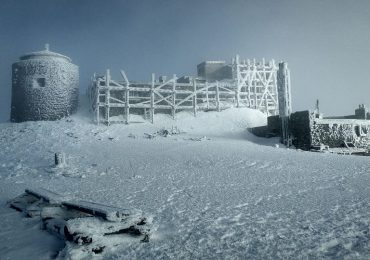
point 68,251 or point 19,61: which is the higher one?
point 19,61

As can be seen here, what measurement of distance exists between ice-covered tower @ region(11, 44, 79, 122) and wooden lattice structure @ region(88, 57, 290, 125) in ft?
7.45

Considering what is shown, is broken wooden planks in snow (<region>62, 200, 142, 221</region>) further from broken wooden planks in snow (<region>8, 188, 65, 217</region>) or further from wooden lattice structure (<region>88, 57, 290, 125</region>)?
wooden lattice structure (<region>88, 57, 290, 125</region>)

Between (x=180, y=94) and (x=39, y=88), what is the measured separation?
9888mm

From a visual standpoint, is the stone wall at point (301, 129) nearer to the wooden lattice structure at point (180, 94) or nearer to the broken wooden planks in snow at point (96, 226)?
the wooden lattice structure at point (180, 94)

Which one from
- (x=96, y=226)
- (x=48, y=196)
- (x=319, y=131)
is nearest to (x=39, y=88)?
(x=48, y=196)

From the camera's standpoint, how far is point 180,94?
75.5 ft

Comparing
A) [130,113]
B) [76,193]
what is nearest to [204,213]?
[76,193]

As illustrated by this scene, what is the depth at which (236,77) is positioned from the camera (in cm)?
2412

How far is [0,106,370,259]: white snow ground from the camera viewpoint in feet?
12.5

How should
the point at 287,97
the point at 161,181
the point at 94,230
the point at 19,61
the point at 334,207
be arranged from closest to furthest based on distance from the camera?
1. the point at 94,230
2. the point at 334,207
3. the point at 161,181
4. the point at 287,97
5. the point at 19,61

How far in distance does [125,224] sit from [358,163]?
25.8 ft

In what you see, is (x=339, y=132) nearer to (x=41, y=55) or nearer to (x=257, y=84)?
(x=257, y=84)

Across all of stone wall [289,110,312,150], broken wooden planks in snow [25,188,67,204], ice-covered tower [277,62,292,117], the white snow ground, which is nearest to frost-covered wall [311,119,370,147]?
stone wall [289,110,312,150]

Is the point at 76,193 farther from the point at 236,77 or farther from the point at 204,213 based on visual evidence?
the point at 236,77
